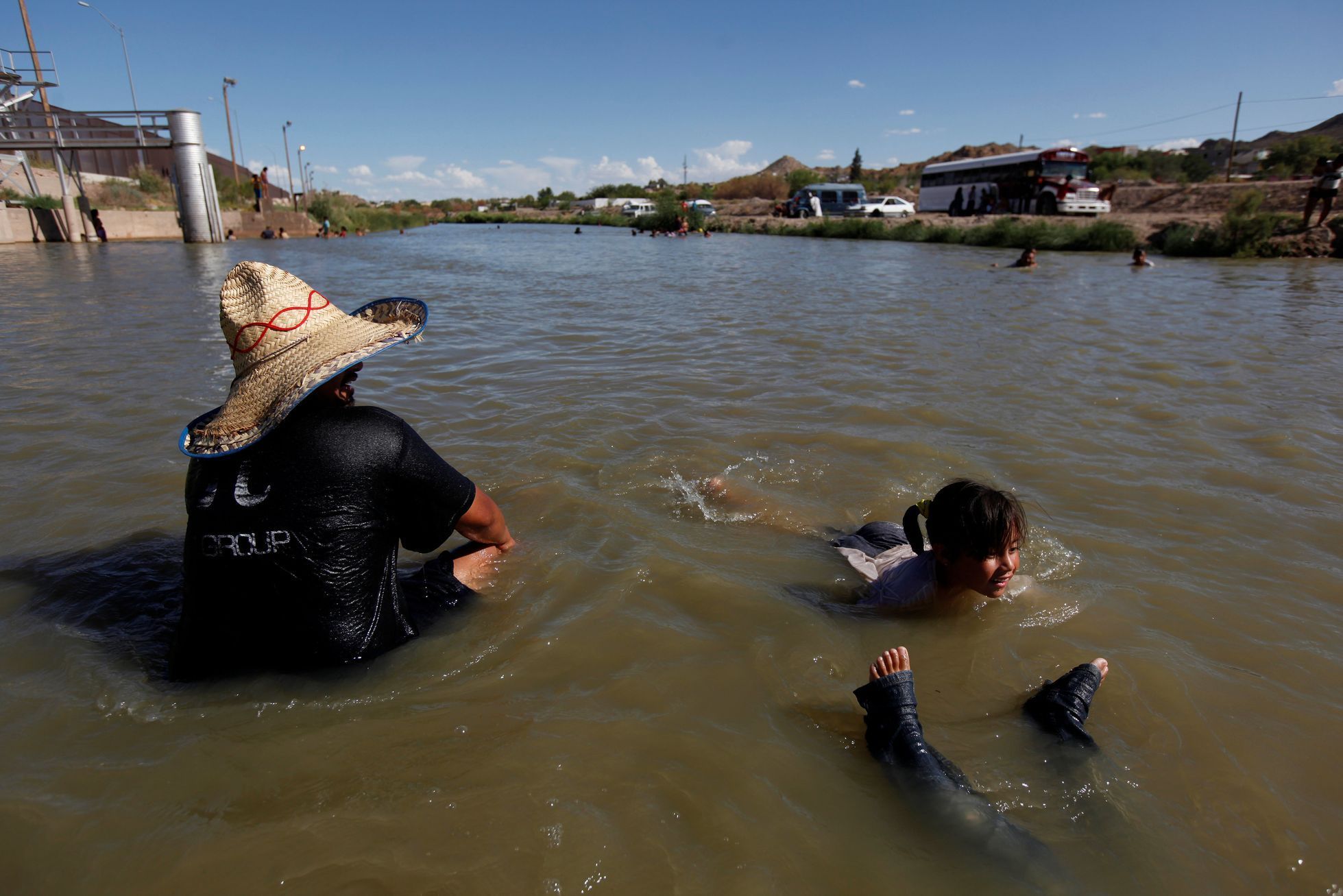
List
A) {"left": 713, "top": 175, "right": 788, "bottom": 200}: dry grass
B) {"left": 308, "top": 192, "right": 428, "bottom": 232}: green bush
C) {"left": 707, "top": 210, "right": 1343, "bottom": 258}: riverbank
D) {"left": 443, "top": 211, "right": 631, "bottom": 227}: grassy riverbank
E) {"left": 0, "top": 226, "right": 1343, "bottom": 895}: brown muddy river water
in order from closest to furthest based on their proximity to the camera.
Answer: {"left": 0, "top": 226, "right": 1343, "bottom": 895}: brown muddy river water, {"left": 707, "top": 210, "right": 1343, "bottom": 258}: riverbank, {"left": 308, "top": 192, "right": 428, "bottom": 232}: green bush, {"left": 443, "top": 211, "right": 631, "bottom": 227}: grassy riverbank, {"left": 713, "top": 175, "right": 788, "bottom": 200}: dry grass

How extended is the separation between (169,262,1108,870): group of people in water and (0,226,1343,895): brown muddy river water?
0.36 feet

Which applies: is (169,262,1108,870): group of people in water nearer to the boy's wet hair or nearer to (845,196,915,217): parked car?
the boy's wet hair

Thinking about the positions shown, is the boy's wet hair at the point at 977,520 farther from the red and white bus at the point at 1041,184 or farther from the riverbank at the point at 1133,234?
the red and white bus at the point at 1041,184

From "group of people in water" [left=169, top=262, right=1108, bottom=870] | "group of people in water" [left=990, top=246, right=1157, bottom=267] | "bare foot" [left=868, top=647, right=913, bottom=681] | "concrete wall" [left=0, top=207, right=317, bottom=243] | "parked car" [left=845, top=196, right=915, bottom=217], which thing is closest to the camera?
"group of people in water" [left=169, top=262, right=1108, bottom=870]

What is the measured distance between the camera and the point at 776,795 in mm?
1954

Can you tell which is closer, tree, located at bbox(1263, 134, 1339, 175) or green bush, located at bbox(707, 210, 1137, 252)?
green bush, located at bbox(707, 210, 1137, 252)

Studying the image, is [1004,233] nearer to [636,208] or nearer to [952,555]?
[952,555]

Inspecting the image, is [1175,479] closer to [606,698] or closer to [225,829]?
[606,698]

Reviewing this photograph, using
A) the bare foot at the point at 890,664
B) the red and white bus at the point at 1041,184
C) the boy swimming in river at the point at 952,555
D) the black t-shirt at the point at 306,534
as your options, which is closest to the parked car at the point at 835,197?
the red and white bus at the point at 1041,184

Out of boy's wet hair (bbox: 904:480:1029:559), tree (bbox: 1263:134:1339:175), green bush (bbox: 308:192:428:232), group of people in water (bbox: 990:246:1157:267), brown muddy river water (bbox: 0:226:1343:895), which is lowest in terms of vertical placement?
brown muddy river water (bbox: 0:226:1343:895)

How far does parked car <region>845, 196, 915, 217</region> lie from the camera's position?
1618 inches

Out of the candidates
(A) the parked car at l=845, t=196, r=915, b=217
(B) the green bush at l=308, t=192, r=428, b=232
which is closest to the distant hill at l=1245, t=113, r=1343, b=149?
(A) the parked car at l=845, t=196, r=915, b=217

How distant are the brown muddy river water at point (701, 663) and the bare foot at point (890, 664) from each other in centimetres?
19

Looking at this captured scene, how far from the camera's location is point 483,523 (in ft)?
8.50
